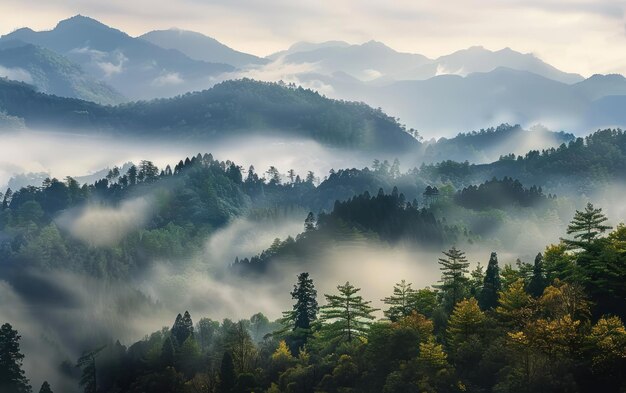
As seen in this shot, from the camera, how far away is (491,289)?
121 metres

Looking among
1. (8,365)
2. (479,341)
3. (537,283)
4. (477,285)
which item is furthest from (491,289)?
(8,365)

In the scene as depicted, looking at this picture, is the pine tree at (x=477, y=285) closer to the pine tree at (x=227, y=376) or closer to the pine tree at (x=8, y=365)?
the pine tree at (x=227, y=376)

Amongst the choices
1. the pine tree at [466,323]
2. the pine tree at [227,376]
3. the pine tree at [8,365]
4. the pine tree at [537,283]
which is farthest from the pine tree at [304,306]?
the pine tree at [8,365]

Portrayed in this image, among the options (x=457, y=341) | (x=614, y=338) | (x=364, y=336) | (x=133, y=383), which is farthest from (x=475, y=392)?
(x=133, y=383)

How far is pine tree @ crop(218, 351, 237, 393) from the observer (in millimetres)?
125938

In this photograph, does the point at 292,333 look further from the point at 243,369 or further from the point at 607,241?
the point at 607,241

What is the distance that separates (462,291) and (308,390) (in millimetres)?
29663

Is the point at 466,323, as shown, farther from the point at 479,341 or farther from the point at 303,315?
the point at 303,315

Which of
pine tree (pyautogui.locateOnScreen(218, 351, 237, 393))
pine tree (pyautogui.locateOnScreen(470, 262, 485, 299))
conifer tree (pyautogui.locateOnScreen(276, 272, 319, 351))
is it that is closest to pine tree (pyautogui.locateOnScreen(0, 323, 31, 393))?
conifer tree (pyautogui.locateOnScreen(276, 272, 319, 351))

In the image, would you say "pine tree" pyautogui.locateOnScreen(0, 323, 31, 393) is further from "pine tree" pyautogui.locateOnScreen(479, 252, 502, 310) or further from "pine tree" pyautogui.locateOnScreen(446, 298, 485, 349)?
"pine tree" pyautogui.locateOnScreen(446, 298, 485, 349)

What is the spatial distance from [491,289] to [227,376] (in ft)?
146

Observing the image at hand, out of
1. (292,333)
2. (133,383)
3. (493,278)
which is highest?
(493,278)

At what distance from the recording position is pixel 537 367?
90750mm

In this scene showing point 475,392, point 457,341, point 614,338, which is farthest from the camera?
point 457,341
